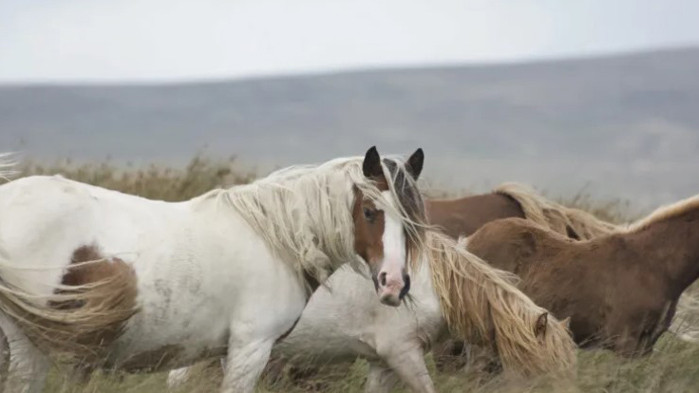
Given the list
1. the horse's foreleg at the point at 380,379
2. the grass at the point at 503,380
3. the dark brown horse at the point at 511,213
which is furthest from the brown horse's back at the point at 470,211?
the horse's foreleg at the point at 380,379

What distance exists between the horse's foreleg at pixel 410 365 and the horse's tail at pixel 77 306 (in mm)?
1909

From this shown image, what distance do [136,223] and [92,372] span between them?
2.21ft

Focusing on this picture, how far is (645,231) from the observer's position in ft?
26.5

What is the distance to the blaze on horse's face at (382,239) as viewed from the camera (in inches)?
237

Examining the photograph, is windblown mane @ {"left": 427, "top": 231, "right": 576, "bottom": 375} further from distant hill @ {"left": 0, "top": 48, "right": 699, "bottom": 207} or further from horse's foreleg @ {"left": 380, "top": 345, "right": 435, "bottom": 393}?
distant hill @ {"left": 0, "top": 48, "right": 699, "bottom": 207}

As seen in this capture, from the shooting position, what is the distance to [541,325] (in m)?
7.27

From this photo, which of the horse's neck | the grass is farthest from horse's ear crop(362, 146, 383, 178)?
the horse's neck

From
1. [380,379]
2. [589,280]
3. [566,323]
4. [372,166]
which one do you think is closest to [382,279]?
[372,166]

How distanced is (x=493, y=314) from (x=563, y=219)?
84.7 inches

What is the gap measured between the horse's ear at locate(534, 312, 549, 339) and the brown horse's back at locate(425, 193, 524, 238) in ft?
7.11

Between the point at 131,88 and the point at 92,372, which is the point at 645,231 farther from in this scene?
the point at 131,88

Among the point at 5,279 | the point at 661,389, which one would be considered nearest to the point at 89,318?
the point at 5,279

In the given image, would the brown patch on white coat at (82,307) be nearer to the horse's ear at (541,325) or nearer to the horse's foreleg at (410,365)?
the horse's foreleg at (410,365)

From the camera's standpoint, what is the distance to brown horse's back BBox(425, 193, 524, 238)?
9508mm
